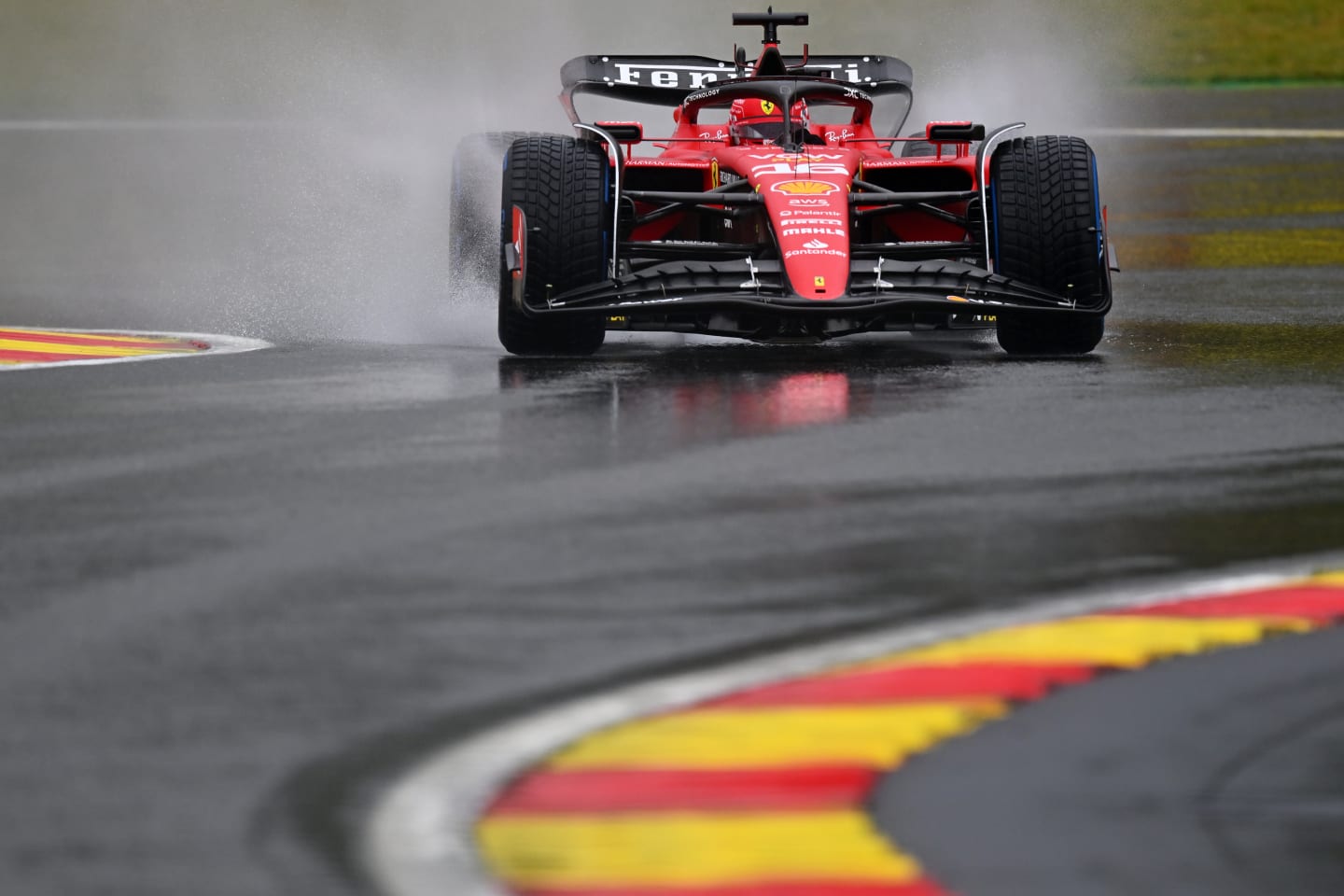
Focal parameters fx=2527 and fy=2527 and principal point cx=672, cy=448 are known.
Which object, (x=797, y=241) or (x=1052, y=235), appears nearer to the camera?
(x=797, y=241)

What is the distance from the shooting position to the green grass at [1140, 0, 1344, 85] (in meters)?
37.2

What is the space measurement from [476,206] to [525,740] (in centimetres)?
801

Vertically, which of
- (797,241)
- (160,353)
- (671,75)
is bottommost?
(160,353)

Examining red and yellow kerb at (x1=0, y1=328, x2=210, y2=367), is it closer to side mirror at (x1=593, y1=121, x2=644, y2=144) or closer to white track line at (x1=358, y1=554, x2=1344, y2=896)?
side mirror at (x1=593, y1=121, x2=644, y2=144)

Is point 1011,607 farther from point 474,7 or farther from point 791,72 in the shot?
point 474,7

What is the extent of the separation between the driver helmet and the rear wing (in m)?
1.02

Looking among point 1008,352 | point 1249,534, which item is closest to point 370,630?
point 1249,534

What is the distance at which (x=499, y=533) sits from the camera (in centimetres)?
575

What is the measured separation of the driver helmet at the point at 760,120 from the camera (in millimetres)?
11211

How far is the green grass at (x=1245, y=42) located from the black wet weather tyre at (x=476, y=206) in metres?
26.9

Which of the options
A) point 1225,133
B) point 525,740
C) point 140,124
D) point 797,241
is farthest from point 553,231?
point 140,124

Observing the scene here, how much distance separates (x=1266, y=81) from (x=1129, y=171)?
1451 cm

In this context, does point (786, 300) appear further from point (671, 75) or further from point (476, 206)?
point (671, 75)

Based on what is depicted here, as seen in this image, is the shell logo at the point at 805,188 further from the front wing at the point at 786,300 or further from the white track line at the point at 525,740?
the white track line at the point at 525,740
